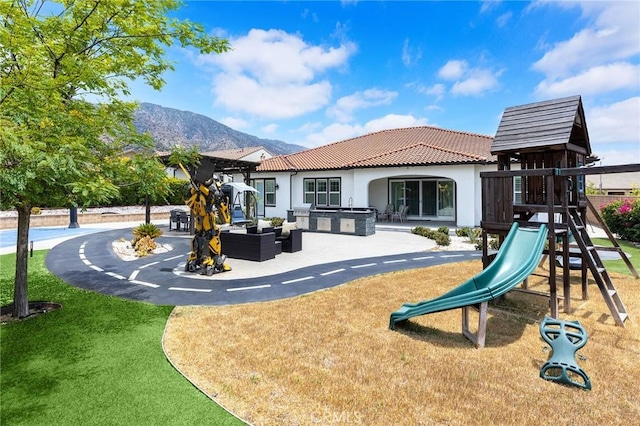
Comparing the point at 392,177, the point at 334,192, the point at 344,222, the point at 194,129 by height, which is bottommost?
the point at 344,222

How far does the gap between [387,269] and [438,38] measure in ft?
55.5

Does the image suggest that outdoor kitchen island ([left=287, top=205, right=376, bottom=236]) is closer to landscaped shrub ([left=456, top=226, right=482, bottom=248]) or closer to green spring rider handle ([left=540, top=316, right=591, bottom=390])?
landscaped shrub ([left=456, top=226, right=482, bottom=248])

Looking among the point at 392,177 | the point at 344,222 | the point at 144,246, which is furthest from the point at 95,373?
the point at 392,177

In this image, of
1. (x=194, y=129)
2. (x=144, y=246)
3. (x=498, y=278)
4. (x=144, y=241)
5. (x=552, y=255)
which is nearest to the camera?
(x=498, y=278)

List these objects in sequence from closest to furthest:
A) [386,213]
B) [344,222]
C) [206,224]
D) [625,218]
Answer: [206,224] → [625,218] → [344,222] → [386,213]

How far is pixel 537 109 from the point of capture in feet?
24.8

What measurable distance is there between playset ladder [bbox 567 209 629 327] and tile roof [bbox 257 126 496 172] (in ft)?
40.6

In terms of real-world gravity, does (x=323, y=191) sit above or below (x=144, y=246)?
above

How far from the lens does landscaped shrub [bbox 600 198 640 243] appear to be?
1468cm

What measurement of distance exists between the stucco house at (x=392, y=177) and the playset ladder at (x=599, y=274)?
12340mm

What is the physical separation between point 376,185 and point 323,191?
167 inches

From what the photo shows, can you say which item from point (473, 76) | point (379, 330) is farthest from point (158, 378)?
point (473, 76)

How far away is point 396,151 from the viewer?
23891 mm

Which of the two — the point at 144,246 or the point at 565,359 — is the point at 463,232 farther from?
the point at 144,246
